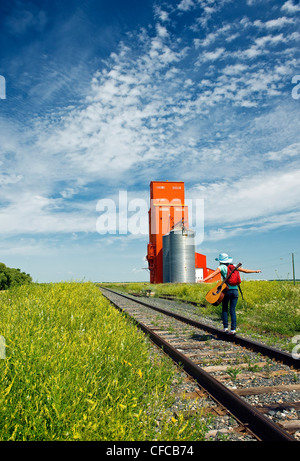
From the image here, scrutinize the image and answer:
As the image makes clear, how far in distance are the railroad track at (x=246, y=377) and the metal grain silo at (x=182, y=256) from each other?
2654 cm

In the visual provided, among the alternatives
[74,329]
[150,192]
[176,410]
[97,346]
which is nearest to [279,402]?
[176,410]

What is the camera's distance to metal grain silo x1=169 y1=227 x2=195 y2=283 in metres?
34.6

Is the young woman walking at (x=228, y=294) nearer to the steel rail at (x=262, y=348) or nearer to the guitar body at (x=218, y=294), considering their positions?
the guitar body at (x=218, y=294)

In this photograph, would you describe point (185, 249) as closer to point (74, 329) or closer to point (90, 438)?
point (74, 329)

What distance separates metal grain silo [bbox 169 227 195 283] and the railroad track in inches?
1045

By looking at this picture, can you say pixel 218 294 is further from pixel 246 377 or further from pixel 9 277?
pixel 9 277

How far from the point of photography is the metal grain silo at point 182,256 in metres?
34.6

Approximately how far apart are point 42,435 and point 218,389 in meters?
2.36

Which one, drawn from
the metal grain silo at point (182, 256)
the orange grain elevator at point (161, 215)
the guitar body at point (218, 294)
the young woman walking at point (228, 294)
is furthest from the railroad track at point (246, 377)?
the orange grain elevator at point (161, 215)

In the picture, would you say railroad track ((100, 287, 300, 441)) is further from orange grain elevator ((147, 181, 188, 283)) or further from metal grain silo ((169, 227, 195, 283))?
orange grain elevator ((147, 181, 188, 283))

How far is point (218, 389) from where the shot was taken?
4.14 meters

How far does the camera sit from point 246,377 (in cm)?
483

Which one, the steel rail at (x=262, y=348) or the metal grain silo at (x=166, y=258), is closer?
the steel rail at (x=262, y=348)

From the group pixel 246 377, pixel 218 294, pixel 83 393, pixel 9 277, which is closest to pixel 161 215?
pixel 9 277
